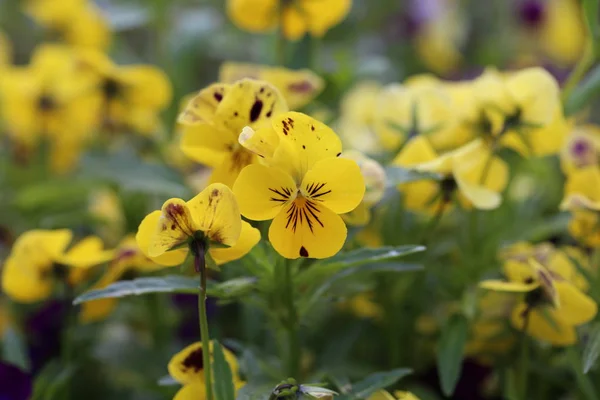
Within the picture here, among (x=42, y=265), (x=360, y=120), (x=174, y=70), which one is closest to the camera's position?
(x=42, y=265)

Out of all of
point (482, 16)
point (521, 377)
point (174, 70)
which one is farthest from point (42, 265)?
point (482, 16)

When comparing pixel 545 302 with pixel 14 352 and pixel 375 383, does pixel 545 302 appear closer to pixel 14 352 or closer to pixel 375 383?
pixel 375 383

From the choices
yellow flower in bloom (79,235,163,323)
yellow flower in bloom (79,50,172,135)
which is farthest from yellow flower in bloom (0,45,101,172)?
yellow flower in bloom (79,235,163,323)

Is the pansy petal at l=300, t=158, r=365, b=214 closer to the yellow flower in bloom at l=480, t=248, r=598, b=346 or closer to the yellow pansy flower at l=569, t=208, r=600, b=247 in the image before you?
the yellow flower in bloom at l=480, t=248, r=598, b=346

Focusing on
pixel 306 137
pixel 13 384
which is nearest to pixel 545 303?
pixel 306 137

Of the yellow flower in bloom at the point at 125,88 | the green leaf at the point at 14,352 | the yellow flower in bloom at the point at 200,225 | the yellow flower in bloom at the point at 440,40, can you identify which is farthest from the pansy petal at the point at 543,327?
the yellow flower in bloom at the point at 440,40

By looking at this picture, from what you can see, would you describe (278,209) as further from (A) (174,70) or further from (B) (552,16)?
(B) (552,16)

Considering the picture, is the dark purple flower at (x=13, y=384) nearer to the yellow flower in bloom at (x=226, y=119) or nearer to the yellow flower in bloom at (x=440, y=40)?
the yellow flower in bloom at (x=226, y=119)
